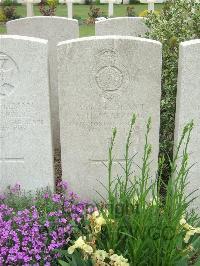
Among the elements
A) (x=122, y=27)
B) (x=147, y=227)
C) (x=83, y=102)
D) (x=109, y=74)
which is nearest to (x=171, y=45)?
(x=122, y=27)

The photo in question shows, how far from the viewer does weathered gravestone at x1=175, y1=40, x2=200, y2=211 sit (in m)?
4.16

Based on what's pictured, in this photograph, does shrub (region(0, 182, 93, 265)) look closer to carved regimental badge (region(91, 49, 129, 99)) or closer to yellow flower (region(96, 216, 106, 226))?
yellow flower (region(96, 216, 106, 226))

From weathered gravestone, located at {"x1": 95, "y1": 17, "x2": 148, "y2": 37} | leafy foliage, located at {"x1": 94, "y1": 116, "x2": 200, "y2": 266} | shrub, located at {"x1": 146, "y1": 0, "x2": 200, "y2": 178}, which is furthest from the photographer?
weathered gravestone, located at {"x1": 95, "y1": 17, "x2": 148, "y2": 37}

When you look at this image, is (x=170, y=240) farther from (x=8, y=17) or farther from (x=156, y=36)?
(x=8, y=17)

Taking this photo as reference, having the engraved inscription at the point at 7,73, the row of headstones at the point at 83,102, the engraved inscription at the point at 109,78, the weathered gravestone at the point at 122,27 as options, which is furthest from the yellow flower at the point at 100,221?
the weathered gravestone at the point at 122,27

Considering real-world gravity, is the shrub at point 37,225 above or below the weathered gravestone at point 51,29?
below

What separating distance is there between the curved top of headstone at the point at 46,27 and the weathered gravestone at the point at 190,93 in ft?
7.88

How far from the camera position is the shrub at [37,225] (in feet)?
12.4

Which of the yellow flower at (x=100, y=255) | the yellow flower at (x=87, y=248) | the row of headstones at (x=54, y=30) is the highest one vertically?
the row of headstones at (x=54, y=30)

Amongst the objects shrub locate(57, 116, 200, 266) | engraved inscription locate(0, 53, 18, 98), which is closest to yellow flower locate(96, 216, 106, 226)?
shrub locate(57, 116, 200, 266)

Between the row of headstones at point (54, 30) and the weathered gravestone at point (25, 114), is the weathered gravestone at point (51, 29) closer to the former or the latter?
the row of headstones at point (54, 30)

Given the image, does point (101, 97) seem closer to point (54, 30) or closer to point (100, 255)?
point (100, 255)

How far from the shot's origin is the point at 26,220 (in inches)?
159

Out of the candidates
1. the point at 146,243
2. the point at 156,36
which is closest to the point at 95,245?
→ the point at 146,243
